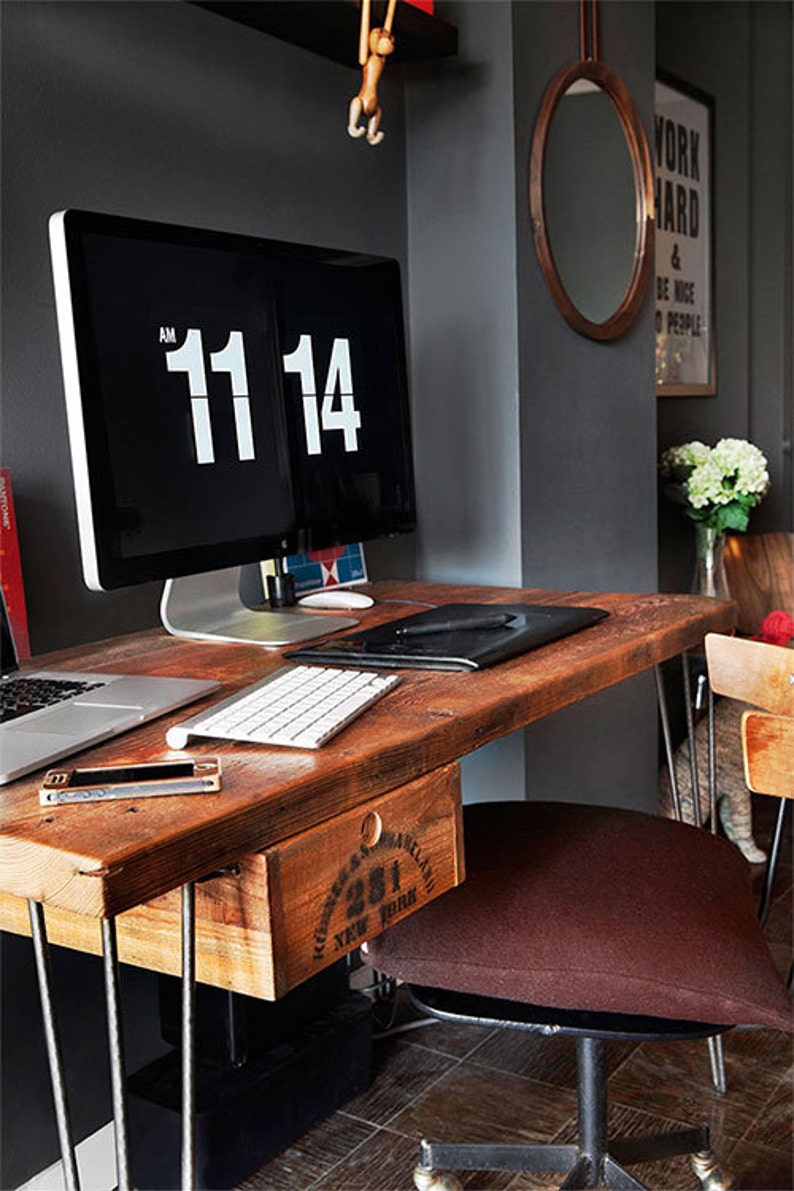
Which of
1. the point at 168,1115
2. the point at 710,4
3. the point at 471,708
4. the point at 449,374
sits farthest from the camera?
the point at 710,4

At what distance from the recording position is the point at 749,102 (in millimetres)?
3830

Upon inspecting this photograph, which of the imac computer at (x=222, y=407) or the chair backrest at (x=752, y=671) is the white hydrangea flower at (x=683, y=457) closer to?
the imac computer at (x=222, y=407)

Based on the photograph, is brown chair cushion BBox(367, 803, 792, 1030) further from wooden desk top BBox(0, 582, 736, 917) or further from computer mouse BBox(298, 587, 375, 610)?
computer mouse BBox(298, 587, 375, 610)

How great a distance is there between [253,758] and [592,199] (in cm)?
177

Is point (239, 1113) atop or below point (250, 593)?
below

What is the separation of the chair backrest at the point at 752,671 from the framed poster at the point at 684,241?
6.35 ft

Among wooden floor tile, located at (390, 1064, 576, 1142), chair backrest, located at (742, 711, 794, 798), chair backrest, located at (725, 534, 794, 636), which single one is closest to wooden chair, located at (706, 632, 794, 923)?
chair backrest, located at (742, 711, 794, 798)

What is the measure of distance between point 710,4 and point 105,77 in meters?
2.75

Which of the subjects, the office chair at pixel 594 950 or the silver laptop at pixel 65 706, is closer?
the silver laptop at pixel 65 706

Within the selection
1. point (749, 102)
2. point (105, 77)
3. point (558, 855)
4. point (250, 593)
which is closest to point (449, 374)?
point (250, 593)

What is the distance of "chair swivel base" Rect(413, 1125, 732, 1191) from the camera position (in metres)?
1.51

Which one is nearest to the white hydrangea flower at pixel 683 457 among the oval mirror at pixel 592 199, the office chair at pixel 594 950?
the oval mirror at pixel 592 199

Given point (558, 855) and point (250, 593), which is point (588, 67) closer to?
point (250, 593)

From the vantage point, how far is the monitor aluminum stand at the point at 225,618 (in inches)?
62.5
